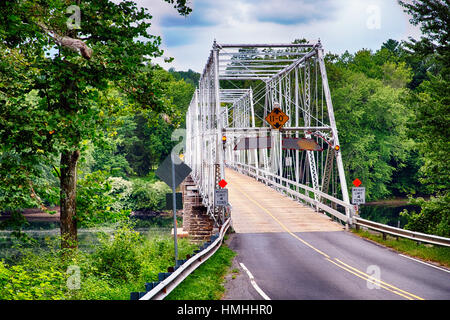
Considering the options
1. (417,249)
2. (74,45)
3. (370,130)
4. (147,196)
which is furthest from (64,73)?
(147,196)

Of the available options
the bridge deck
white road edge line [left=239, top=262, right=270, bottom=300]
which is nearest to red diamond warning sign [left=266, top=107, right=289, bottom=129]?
the bridge deck

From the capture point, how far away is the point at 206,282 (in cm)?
1127

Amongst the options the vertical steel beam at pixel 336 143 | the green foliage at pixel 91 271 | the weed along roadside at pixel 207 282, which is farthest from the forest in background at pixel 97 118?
the weed along roadside at pixel 207 282

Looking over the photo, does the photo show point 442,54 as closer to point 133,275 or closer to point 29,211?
point 133,275

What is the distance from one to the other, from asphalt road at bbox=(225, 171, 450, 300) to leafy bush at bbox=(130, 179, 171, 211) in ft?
159

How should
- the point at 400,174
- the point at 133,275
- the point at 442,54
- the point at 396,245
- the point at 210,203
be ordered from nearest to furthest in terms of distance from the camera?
the point at 133,275 < the point at 396,245 < the point at 442,54 < the point at 210,203 < the point at 400,174

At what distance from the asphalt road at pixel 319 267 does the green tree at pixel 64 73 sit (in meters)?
6.28

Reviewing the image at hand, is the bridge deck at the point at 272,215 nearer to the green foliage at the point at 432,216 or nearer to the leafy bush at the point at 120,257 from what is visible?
the green foliage at the point at 432,216

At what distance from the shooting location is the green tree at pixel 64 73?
10938 mm

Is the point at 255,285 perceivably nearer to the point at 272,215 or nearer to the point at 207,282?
the point at 207,282

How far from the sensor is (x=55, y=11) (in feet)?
42.3
